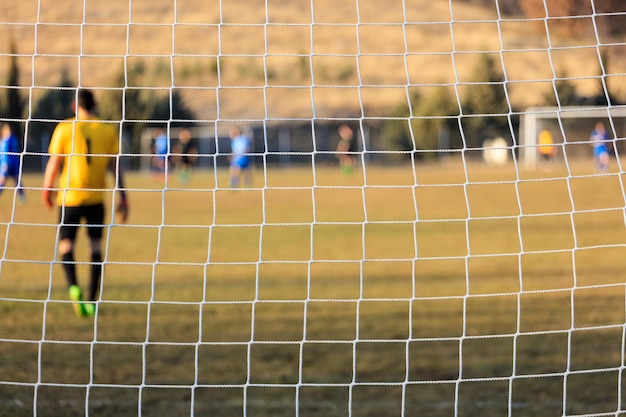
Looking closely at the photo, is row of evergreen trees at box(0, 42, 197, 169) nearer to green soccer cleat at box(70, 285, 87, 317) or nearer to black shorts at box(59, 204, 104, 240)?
black shorts at box(59, 204, 104, 240)

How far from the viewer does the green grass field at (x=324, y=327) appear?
4551 mm

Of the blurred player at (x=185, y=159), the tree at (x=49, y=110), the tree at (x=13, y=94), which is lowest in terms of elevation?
the blurred player at (x=185, y=159)

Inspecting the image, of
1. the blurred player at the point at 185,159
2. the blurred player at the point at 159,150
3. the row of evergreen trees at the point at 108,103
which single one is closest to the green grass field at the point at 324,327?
the row of evergreen trees at the point at 108,103

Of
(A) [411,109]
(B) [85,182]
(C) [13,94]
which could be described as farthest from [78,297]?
(A) [411,109]

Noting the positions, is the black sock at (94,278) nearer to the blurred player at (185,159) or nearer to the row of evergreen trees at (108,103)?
the row of evergreen trees at (108,103)

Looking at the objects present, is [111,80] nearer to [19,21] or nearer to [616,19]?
[19,21]

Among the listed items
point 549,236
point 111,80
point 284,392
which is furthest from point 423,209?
point 284,392

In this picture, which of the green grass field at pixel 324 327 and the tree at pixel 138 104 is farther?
the tree at pixel 138 104

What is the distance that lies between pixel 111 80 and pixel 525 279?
4.02 metres

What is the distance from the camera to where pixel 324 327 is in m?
6.55

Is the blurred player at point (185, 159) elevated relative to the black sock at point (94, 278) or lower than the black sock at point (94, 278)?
lower

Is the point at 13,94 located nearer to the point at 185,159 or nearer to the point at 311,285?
the point at 311,285

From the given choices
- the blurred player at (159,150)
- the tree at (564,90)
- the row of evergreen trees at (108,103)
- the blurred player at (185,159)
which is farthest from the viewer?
the blurred player at (185,159)

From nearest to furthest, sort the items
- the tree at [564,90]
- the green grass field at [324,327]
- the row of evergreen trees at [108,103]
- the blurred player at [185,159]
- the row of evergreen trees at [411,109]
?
the green grass field at [324,327] < the row of evergreen trees at [108,103] < the row of evergreen trees at [411,109] < the tree at [564,90] < the blurred player at [185,159]
